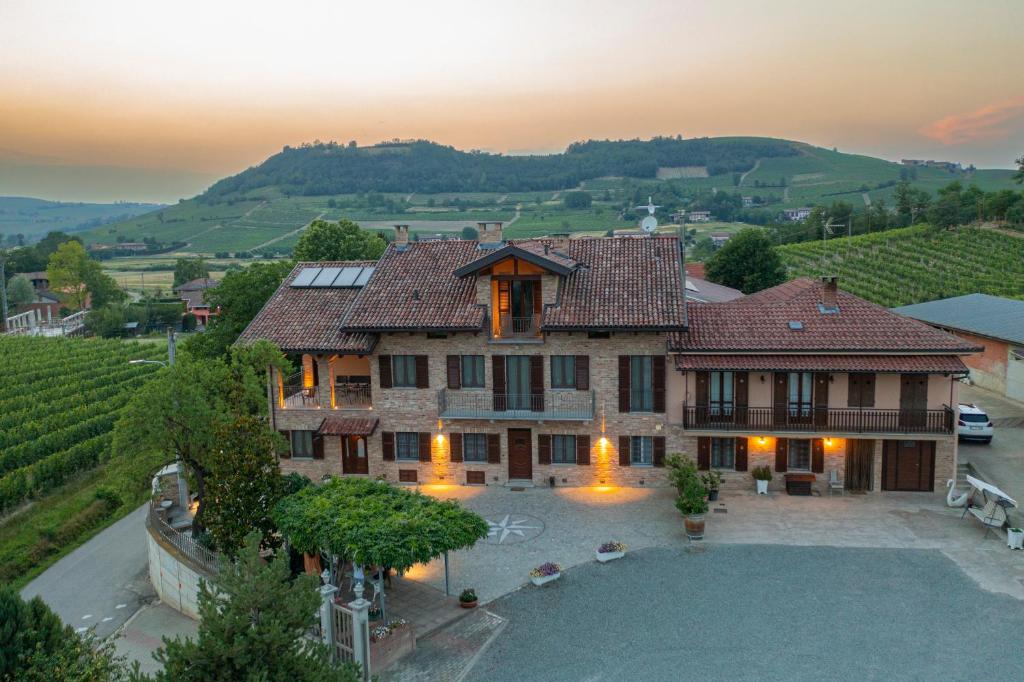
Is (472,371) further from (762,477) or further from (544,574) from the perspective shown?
(762,477)

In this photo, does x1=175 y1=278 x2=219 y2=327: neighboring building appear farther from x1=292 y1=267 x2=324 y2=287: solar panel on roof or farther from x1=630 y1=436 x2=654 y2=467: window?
x1=630 y1=436 x2=654 y2=467: window

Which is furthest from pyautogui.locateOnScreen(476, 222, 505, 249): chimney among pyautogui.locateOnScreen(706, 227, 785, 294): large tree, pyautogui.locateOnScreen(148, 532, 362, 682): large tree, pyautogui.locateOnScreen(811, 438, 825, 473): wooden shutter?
pyautogui.locateOnScreen(706, 227, 785, 294): large tree

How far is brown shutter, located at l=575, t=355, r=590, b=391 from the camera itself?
27906 mm

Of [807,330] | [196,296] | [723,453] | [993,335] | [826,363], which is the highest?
[807,330]

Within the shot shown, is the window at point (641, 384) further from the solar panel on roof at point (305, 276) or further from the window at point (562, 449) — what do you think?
the solar panel on roof at point (305, 276)

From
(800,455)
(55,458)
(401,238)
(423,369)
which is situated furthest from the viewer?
(55,458)

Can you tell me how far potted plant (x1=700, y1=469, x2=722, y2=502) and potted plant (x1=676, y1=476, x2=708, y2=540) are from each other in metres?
2.82

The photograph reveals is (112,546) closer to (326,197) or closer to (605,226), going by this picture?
(605,226)

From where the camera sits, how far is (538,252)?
96.0 feet

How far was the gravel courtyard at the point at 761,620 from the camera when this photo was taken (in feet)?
53.9

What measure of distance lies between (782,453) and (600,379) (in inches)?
270

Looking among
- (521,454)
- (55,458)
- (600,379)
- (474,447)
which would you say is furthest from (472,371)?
(55,458)

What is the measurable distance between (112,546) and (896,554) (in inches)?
1053

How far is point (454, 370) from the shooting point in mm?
28828
